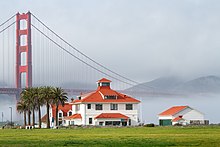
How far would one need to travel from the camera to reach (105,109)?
117m

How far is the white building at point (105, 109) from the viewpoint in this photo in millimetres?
114750

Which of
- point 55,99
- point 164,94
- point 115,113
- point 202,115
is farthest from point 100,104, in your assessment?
point 164,94

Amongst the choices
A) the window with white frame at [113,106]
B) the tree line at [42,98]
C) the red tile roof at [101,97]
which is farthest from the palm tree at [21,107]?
the window with white frame at [113,106]

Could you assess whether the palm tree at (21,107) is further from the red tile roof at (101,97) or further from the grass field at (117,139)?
the grass field at (117,139)

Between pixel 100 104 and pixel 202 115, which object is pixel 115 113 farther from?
pixel 202 115

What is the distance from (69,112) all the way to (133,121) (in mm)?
17108

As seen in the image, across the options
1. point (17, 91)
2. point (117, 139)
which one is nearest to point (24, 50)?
point (17, 91)

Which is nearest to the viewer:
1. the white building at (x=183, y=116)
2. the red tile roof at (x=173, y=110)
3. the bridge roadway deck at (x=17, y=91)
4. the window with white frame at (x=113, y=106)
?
the white building at (x=183, y=116)

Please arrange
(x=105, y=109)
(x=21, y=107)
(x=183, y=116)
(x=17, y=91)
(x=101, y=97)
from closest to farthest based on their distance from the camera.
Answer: (x=183, y=116), (x=105, y=109), (x=101, y=97), (x=21, y=107), (x=17, y=91)

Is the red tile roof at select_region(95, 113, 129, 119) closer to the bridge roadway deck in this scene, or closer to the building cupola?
the building cupola

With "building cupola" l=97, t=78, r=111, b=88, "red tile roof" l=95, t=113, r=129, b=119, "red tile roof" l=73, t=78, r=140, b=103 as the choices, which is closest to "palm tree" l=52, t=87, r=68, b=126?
"red tile roof" l=73, t=78, r=140, b=103

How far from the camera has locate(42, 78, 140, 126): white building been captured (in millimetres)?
114750

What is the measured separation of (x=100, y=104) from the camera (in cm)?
11706

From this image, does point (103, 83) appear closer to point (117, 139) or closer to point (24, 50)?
point (24, 50)
